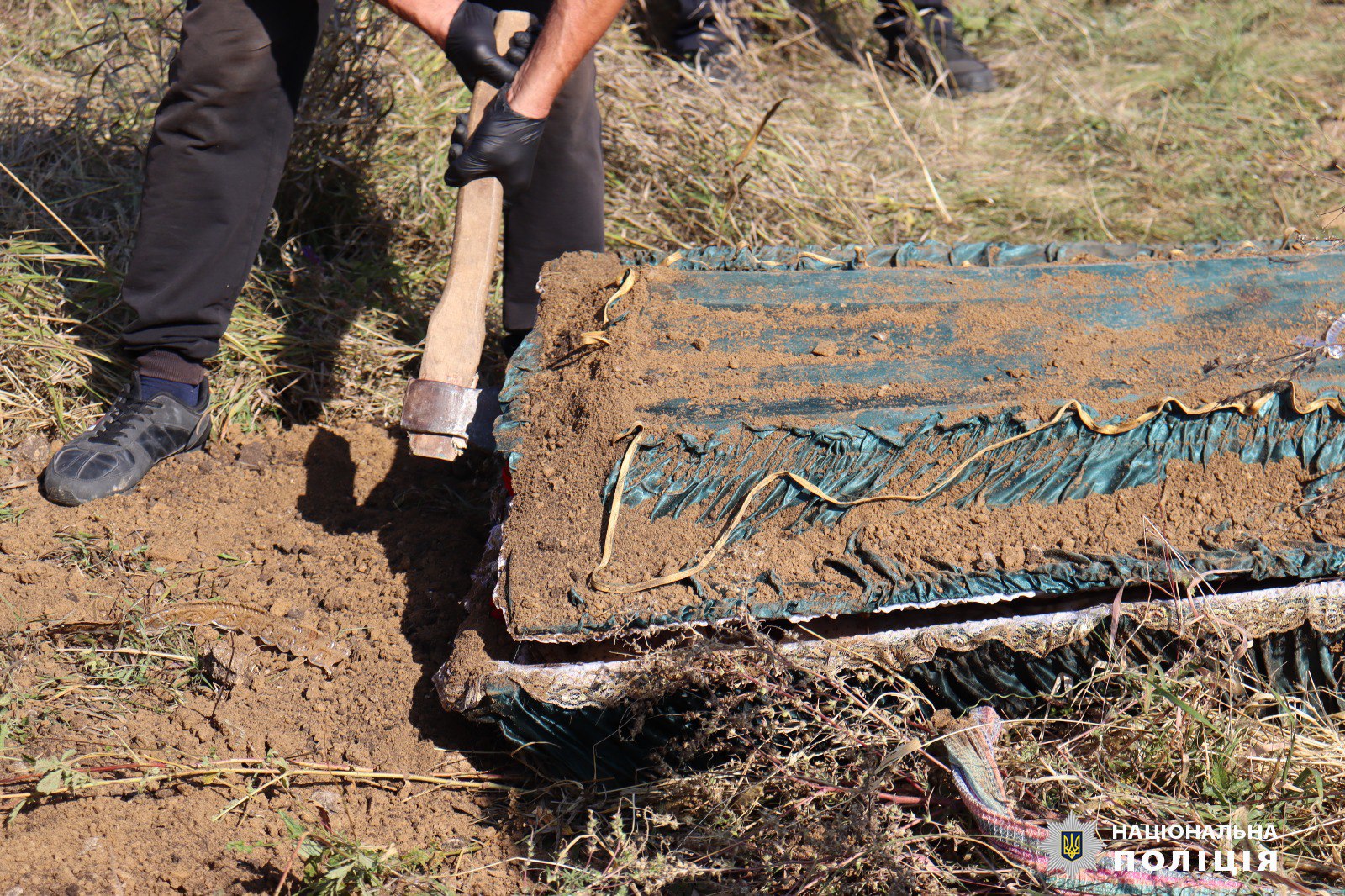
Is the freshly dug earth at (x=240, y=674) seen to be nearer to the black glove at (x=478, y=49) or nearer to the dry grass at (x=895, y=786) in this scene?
the dry grass at (x=895, y=786)

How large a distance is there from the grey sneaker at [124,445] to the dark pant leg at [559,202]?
78cm

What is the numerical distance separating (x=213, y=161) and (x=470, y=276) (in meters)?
0.61

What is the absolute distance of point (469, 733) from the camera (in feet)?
5.50

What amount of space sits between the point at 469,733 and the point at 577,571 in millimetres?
391

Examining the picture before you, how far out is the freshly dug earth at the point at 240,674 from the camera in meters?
1.47

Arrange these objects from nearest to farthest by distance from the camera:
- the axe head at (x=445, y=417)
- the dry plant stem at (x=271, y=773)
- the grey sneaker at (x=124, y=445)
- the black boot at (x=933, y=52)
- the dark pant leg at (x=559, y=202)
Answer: the dry plant stem at (x=271, y=773)
the axe head at (x=445, y=417)
the grey sneaker at (x=124, y=445)
the dark pant leg at (x=559, y=202)
the black boot at (x=933, y=52)

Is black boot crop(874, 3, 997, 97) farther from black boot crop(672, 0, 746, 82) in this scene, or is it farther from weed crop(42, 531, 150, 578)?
weed crop(42, 531, 150, 578)

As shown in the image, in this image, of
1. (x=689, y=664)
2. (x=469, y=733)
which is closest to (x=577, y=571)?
(x=689, y=664)

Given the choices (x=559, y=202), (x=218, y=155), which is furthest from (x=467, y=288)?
(x=218, y=155)

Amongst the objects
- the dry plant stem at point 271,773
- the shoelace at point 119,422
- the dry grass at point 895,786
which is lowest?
the dry plant stem at point 271,773

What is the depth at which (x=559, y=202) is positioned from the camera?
2316mm

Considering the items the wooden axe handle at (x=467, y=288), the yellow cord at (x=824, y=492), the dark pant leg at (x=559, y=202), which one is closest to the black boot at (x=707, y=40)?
the dark pant leg at (x=559, y=202)

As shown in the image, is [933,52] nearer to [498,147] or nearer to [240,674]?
[498,147]

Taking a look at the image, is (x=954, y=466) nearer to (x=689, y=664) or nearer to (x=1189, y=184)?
(x=689, y=664)
